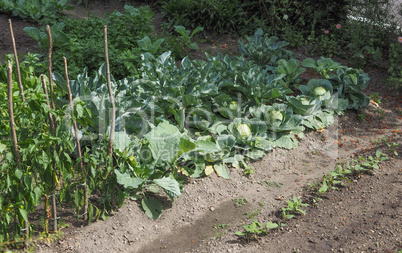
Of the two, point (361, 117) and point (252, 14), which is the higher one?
point (252, 14)

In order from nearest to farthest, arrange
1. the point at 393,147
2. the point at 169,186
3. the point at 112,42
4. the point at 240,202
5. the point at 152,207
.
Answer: the point at 169,186
the point at 152,207
the point at 240,202
the point at 393,147
the point at 112,42

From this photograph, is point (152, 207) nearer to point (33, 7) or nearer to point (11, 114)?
point (11, 114)

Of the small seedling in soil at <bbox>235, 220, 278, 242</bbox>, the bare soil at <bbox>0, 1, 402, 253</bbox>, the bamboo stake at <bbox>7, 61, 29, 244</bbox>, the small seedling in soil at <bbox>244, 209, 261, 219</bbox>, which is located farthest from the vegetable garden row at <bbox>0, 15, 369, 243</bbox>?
the small seedling in soil at <bbox>235, 220, 278, 242</bbox>

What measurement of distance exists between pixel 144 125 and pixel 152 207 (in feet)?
2.73

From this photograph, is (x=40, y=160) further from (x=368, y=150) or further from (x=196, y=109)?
(x=368, y=150)

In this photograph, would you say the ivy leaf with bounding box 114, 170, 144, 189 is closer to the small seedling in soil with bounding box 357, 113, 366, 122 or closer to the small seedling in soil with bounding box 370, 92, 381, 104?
the small seedling in soil with bounding box 357, 113, 366, 122

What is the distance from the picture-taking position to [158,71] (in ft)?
15.1

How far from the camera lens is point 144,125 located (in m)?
4.11

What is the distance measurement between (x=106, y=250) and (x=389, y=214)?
239cm

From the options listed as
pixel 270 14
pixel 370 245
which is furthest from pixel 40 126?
pixel 270 14

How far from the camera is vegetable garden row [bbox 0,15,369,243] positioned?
114 inches

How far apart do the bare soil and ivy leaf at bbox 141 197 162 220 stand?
0.06 meters

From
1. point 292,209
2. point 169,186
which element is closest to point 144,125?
point 169,186

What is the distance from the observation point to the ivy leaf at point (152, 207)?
3.66 meters
